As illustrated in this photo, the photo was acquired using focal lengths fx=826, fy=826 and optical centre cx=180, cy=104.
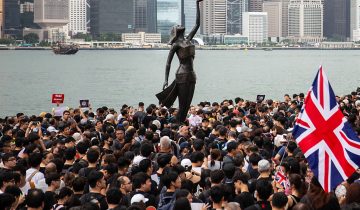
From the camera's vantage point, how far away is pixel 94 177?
955cm

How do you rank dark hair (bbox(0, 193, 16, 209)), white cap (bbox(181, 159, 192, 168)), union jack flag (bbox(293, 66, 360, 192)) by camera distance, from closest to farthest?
union jack flag (bbox(293, 66, 360, 192))
dark hair (bbox(0, 193, 16, 209))
white cap (bbox(181, 159, 192, 168))

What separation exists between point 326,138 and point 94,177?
276cm

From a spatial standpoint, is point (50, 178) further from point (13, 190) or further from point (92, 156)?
point (92, 156)

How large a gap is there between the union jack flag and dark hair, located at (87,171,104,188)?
7.87 ft

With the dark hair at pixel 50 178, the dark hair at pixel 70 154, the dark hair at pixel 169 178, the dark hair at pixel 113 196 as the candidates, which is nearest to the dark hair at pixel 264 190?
the dark hair at pixel 169 178

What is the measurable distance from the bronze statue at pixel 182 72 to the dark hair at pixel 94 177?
8261 mm

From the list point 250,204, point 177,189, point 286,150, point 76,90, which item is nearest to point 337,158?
point 250,204

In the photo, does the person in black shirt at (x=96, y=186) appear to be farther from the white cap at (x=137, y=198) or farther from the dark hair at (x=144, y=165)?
the dark hair at (x=144, y=165)

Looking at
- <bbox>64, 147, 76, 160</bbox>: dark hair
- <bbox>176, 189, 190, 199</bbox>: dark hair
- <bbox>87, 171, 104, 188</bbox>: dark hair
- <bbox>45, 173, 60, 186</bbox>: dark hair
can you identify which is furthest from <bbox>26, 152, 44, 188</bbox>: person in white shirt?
<bbox>176, 189, 190, 199</bbox>: dark hair

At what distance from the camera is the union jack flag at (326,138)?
8.39 metres

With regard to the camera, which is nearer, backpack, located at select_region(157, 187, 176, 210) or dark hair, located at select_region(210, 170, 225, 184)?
backpack, located at select_region(157, 187, 176, 210)

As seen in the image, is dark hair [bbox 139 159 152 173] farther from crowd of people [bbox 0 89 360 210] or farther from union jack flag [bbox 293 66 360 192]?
union jack flag [bbox 293 66 360 192]

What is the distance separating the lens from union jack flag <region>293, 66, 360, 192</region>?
8391 millimetres

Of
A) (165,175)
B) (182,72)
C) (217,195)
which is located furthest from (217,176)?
(182,72)
